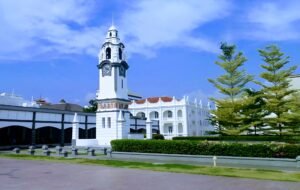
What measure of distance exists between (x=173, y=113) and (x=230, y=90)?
29253 millimetres

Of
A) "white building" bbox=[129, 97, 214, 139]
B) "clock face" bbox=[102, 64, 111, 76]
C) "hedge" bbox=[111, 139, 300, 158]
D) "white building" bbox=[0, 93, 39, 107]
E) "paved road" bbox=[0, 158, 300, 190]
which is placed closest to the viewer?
"paved road" bbox=[0, 158, 300, 190]

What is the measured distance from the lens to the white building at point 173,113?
180 ft

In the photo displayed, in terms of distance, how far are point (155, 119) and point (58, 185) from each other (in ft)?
155

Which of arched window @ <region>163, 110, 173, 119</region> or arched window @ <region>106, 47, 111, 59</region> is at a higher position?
arched window @ <region>106, 47, 111, 59</region>

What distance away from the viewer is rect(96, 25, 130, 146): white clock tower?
32844 millimetres

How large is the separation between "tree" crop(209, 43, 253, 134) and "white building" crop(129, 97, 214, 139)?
27391mm

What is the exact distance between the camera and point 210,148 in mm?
18781

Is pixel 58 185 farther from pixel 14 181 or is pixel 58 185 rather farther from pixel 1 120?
pixel 1 120

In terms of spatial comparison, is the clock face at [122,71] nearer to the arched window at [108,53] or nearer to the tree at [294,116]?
the arched window at [108,53]

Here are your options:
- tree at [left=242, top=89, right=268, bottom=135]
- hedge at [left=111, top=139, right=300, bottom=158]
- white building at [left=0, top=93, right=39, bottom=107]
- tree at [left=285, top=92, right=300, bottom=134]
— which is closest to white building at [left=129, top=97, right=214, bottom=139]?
white building at [left=0, top=93, right=39, bottom=107]

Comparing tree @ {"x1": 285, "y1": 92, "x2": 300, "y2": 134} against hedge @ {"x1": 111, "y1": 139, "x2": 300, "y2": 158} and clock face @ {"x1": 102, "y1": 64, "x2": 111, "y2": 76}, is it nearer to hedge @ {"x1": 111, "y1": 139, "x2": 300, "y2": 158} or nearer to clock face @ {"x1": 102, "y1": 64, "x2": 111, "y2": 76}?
hedge @ {"x1": 111, "y1": 139, "x2": 300, "y2": 158}

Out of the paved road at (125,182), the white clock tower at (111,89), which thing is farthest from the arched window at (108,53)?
the paved road at (125,182)

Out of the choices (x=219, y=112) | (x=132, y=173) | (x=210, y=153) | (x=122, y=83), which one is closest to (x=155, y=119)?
(x=122, y=83)

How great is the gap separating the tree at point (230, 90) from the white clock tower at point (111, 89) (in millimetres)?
10436
